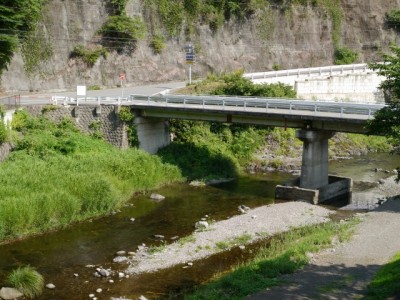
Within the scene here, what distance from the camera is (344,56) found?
274 ft

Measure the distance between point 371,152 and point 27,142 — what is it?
33.2m

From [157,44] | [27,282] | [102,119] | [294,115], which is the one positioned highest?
[157,44]

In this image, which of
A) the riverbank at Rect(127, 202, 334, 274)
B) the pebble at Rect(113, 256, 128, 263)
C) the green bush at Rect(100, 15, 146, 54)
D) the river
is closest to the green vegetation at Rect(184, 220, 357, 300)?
the riverbank at Rect(127, 202, 334, 274)

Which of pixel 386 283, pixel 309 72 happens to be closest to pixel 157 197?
pixel 386 283

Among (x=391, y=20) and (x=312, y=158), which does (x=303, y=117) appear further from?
(x=391, y=20)

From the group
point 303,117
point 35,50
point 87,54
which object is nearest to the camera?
point 303,117

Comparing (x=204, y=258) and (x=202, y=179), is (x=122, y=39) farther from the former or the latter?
(x=204, y=258)

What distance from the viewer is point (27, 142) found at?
3641 cm

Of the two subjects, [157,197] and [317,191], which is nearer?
[317,191]

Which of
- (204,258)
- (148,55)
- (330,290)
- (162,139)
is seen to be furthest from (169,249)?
(148,55)

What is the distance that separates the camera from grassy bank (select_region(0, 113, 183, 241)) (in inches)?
1108

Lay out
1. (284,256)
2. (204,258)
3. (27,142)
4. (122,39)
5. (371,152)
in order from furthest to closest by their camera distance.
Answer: (122,39), (371,152), (27,142), (204,258), (284,256)

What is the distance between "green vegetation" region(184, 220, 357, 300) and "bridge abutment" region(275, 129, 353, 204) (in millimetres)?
7087

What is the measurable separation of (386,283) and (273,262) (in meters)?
4.40
